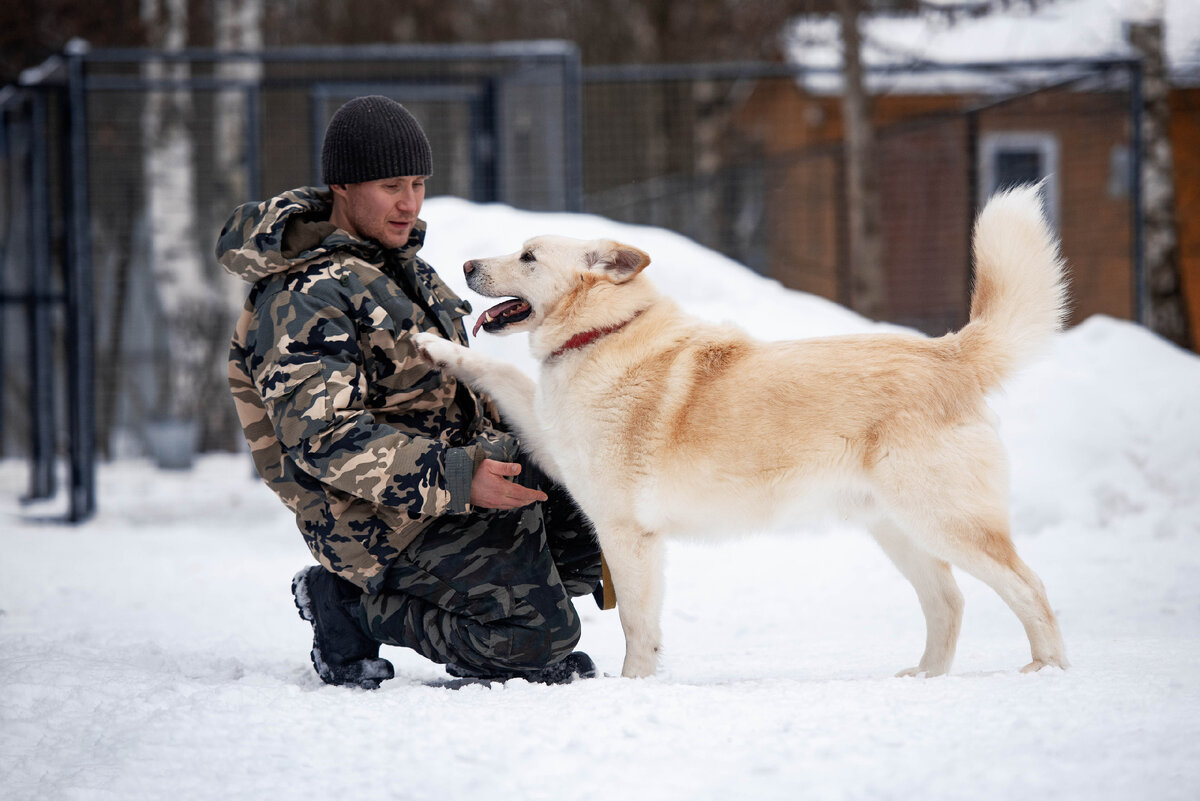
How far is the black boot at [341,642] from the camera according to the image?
8.82ft

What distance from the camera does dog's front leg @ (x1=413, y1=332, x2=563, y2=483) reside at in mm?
2740

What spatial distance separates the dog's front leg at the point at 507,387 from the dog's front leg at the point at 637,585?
317 millimetres

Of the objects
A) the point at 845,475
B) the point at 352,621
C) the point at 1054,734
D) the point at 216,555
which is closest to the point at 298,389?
the point at 352,621

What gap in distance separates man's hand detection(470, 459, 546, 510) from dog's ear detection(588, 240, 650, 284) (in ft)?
2.17

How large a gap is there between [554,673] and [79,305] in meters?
4.52

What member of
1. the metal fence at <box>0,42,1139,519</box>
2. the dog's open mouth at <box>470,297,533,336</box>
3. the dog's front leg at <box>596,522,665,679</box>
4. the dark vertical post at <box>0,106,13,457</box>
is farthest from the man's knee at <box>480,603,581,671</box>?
the dark vertical post at <box>0,106,13,457</box>

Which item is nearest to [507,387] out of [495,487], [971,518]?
[495,487]

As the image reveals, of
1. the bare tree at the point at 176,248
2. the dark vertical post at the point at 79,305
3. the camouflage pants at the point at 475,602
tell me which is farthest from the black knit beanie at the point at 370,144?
the bare tree at the point at 176,248

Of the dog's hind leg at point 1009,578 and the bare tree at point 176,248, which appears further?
the bare tree at point 176,248

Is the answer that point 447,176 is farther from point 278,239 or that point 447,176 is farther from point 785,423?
point 785,423

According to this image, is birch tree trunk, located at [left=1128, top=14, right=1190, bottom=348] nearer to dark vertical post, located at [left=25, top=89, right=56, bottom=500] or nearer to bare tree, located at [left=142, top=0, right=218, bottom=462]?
dark vertical post, located at [left=25, top=89, right=56, bottom=500]

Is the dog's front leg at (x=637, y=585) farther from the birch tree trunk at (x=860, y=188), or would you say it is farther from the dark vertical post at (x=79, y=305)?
the birch tree trunk at (x=860, y=188)

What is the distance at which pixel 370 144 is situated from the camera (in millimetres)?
2574

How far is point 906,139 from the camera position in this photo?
11422 millimetres
